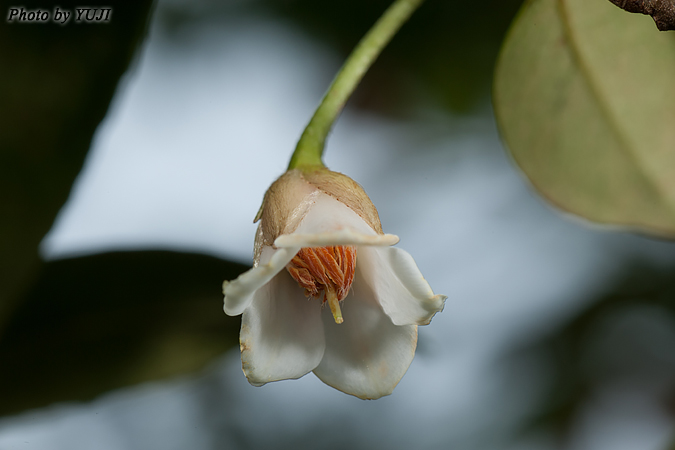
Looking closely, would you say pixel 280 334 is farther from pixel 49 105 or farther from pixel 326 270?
pixel 49 105

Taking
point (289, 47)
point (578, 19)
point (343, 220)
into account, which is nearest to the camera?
point (343, 220)

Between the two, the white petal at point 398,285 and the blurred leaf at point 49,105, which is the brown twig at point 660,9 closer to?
the white petal at point 398,285

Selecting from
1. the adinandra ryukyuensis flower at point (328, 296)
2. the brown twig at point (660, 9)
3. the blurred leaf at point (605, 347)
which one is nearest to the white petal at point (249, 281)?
the adinandra ryukyuensis flower at point (328, 296)

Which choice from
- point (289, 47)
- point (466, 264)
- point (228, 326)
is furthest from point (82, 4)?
point (466, 264)

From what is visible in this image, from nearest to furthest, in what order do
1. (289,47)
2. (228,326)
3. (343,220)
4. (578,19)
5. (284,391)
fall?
(343,220)
(578,19)
(228,326)
(284,391)
(289,47)

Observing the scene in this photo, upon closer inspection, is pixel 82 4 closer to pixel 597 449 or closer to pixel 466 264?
pixel 466 264

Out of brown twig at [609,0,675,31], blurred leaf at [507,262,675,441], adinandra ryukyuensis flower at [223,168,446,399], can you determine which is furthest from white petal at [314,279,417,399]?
blurred leaf at [507,262,675,441]

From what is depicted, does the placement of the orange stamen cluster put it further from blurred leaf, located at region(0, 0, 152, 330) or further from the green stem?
blurred leaf, located at region(0, 0, 152, 330)
